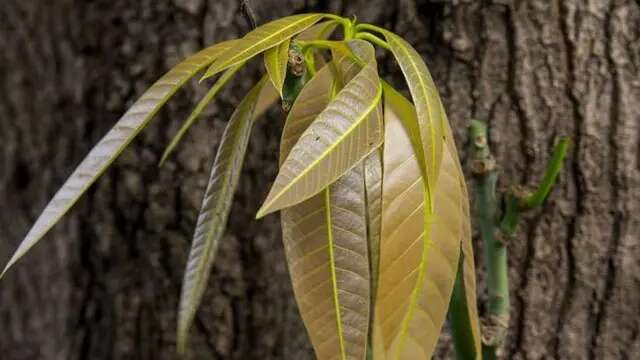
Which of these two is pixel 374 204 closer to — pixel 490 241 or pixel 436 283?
pixel 436 283

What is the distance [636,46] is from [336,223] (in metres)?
0.59

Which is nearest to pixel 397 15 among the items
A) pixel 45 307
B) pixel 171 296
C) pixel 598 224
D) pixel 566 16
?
pixel 566 16

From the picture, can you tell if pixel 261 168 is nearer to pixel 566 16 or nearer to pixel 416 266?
pixel 566 16

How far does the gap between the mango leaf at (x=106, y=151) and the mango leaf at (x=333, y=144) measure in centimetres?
11

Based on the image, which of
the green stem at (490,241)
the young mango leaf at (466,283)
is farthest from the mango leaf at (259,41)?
the green stem at (490,241)

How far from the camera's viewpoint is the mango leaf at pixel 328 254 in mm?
371

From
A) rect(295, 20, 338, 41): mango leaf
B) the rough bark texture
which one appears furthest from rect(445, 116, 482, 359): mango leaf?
the rough bark texture

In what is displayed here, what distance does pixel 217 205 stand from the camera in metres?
0.45

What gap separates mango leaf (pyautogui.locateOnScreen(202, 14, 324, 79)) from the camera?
38cm

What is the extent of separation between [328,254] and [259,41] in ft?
0.43

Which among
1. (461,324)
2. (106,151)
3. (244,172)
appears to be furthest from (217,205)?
(244,172)

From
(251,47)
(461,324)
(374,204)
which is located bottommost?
(461,324)

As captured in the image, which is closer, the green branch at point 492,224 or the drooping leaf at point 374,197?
the drooping leaf at point 374,197

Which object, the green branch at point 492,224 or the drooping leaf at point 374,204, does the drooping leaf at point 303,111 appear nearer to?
the drooping leaf at point 374,204
